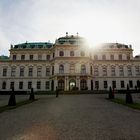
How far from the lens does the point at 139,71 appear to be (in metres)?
52.9

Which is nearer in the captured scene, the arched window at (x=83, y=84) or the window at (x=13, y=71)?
the arched window at (x=83, y=84)

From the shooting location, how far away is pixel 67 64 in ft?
159

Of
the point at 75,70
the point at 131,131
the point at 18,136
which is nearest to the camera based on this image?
the point at 18,136

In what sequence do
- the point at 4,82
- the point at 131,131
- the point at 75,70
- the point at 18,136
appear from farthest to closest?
the point at 4,82 < the point at 75,70 < the point at 131,131 < the point at 18,136

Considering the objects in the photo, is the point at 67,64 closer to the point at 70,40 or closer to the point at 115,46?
the point at 70,40

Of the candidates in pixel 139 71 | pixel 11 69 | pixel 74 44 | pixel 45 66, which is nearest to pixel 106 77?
pixel 139 71

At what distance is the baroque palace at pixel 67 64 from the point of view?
49.2 meters

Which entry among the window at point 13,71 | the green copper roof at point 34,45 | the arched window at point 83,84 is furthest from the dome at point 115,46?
the window at point 13,71

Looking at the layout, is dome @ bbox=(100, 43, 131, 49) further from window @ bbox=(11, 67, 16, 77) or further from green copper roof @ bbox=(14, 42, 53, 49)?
window @ bbox=(11, 67, 16, 77)

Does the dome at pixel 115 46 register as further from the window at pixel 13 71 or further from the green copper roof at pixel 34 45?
the window at pixel 13 71

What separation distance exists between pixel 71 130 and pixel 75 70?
138 ft

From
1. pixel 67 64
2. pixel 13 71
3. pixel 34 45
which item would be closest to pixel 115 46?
pixel 67 64

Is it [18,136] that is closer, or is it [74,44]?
[18,136]

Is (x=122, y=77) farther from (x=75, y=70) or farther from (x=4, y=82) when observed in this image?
(x=4, y=82)
